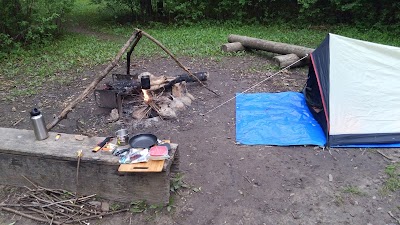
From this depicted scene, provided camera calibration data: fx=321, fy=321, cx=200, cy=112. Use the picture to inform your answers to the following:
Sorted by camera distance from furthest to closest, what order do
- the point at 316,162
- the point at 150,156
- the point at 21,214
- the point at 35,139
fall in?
the point at 316,162, the point at 35,139, the point at 21,214, the point at 150,156

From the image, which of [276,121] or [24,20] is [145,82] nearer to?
[276,121]

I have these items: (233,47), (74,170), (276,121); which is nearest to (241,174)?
(276,121)

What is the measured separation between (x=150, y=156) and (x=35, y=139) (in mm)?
1344

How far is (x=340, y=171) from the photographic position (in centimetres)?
370

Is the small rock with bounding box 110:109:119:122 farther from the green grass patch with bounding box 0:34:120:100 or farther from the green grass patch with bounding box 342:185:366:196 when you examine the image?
the green grass patch with bounding box 342:185:366:196

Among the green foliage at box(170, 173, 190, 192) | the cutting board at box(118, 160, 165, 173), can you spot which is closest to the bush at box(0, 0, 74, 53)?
the green foliage at box(170, 173, 190, 192)

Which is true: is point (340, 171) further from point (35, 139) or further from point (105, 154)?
point (35, 139)

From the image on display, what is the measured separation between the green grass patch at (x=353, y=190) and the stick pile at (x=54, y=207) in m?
2.29

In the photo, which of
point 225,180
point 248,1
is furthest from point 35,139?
point 248,1

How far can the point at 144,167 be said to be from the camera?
9.29 ft

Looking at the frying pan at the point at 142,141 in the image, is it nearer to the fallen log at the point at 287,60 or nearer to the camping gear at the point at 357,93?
the camping gear at the point at 357,93

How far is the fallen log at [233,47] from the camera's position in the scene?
801 centimetres

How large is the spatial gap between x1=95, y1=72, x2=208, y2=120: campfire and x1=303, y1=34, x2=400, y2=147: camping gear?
2.16 m

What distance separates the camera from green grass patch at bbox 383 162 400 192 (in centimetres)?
340
